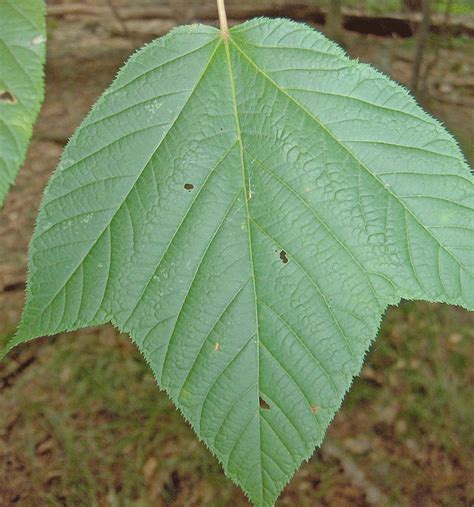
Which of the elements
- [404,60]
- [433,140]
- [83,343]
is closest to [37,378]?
[83,343]

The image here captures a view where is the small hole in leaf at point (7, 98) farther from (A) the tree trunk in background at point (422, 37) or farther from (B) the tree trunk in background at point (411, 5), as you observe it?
(B) the tree trunk in background at point (411, 5)

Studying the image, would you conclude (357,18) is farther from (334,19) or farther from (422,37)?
(334,19)

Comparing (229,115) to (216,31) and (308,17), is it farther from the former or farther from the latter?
(308,17)

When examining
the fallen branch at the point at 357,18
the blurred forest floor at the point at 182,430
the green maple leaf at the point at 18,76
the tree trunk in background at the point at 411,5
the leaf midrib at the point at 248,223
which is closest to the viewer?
the green maple leaf at the point at 18,76

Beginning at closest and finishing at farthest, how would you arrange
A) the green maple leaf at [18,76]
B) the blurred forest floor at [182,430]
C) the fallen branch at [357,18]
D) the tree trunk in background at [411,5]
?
1. the green maple leaf at [18,76]
2. the blurred forest floor at [182,430]
3. the tree trunk in background at [411,5]
4. the fallen branch at [357,18]

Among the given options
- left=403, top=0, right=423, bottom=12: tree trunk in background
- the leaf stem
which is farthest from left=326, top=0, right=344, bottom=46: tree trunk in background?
the leaf stem

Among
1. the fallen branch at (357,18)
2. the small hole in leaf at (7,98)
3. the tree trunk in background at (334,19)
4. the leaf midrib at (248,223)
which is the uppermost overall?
the small hole in leaf at (7,98)

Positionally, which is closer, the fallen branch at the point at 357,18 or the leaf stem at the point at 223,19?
the leaf stem at the point at 223,19

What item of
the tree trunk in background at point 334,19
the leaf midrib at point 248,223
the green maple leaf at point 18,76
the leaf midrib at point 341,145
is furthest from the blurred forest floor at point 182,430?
the green maple leaf at point 18,76

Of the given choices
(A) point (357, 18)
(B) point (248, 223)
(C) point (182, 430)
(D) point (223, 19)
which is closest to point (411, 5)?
(A) point (357, 18)
